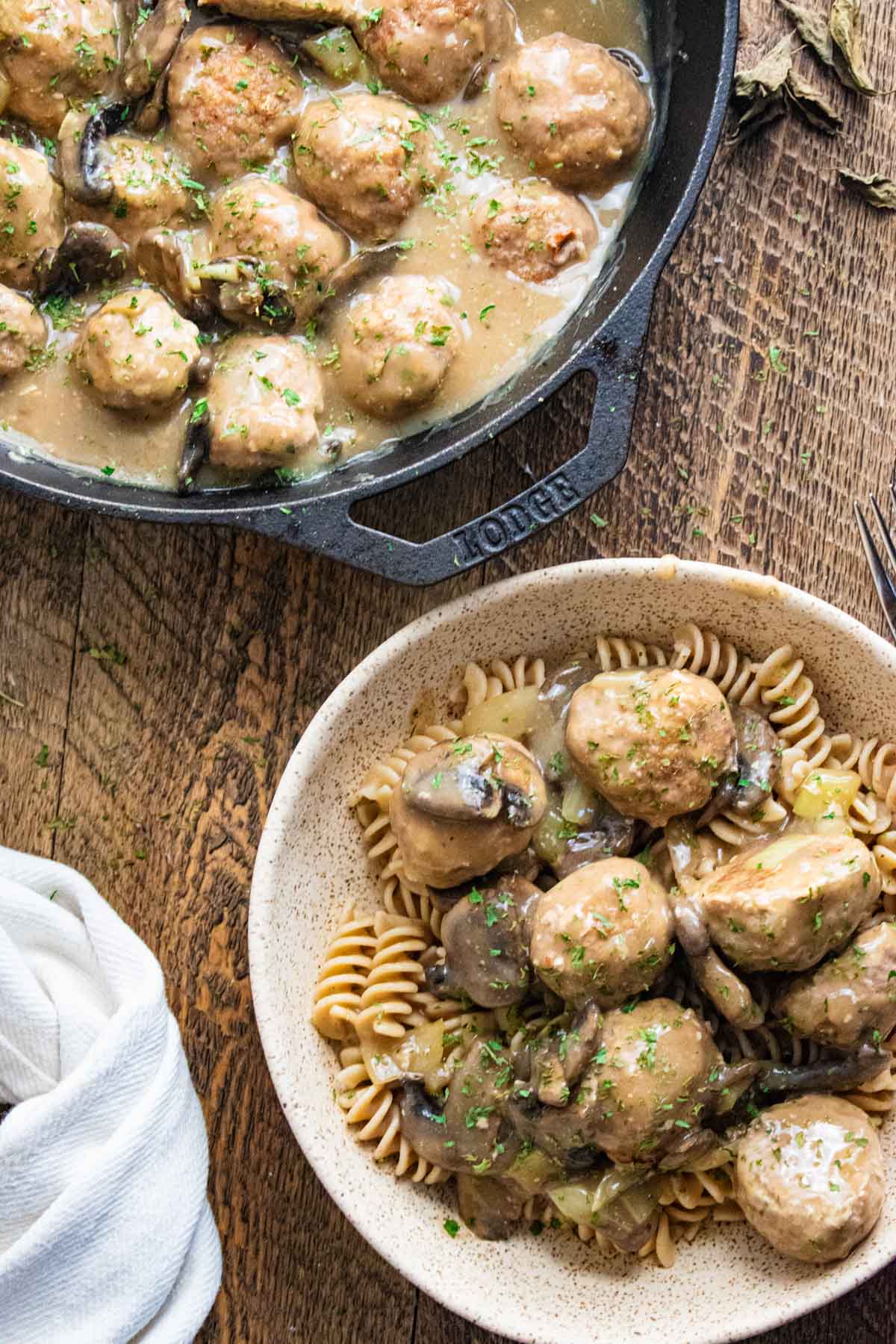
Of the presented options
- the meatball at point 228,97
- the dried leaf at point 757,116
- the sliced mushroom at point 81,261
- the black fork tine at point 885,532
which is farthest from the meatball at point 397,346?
the black fork tine at point 885,532

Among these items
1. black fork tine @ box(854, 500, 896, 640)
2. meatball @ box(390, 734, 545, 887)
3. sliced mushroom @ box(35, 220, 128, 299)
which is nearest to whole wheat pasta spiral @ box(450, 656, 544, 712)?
meatball @ box(390, 734, 545, 887)

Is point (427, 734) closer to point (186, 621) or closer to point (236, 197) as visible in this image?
point (186, 621)

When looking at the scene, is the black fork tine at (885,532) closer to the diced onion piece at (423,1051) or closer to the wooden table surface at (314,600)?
the wooden table surface at (314,600)

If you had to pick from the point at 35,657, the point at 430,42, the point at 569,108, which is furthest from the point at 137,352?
the point at 569,108

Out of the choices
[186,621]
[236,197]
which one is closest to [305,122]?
[236,197]

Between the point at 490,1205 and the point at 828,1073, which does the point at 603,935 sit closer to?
the point at 828,1073

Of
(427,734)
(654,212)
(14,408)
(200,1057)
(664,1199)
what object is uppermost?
(654,212)
